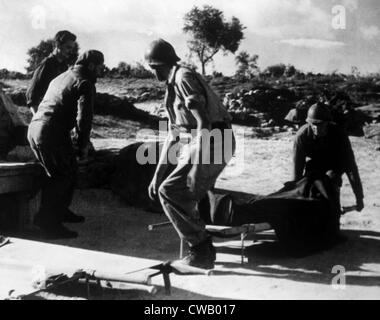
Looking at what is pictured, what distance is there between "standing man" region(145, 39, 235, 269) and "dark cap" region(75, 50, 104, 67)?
51.1 inches

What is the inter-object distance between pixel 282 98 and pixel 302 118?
431 centimetres

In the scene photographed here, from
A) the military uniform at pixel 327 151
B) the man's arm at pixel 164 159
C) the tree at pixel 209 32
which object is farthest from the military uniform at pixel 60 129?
the tree at pixel 209 32

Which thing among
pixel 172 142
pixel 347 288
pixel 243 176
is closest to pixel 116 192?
pixel 243 176

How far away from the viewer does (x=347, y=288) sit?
318cm

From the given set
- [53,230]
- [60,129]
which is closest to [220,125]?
[60,129]

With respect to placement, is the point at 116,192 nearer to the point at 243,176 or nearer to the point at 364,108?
the point at 243,176

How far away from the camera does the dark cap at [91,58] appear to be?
4676 millimetres

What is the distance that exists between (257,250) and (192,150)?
1.21m

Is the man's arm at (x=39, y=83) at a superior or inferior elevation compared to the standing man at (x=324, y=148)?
superior

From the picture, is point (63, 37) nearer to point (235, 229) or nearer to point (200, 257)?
point (235, 229)

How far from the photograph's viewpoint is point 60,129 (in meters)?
4.73

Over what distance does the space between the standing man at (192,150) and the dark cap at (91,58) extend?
1.30 meters

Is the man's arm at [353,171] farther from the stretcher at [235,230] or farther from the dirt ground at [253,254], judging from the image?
the stretcher at [235,230]

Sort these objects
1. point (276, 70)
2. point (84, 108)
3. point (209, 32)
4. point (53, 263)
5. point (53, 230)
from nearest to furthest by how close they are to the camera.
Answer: point (53, 263) < point (84, 108) < point (53, 230) < point (209, 32) < point (276, 70)
